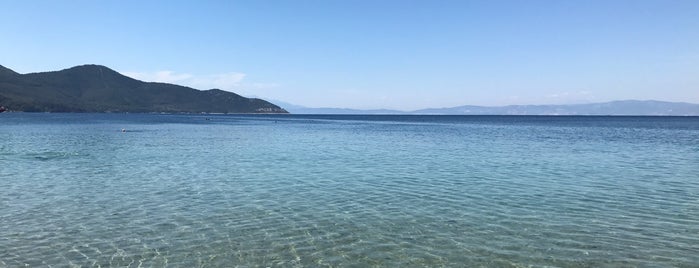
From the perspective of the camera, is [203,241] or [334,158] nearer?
[203,241]

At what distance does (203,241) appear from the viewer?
678 inches

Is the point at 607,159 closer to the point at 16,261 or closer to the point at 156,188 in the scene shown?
the point at 156,188

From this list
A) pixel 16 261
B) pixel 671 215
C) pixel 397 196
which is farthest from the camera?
pixel 397 196

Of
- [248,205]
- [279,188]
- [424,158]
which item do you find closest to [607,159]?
[424,158]

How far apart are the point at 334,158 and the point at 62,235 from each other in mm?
32237

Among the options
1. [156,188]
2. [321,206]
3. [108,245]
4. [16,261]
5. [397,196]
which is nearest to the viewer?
[16,261]

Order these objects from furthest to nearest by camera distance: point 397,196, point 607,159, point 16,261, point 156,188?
point 607,159
point 156,188
point 397,196
point 16,261

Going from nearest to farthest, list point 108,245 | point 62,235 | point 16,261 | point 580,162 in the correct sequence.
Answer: point 16,261 < point 108,245 < point 62,235 < point 580,162

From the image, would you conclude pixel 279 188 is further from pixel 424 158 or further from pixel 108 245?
pixel 424 158

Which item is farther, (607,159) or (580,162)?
(607,159)

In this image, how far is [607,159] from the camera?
166ft

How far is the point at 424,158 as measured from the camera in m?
49.8

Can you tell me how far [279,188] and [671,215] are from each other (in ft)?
70.5

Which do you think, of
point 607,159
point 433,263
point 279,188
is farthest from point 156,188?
point 607,159
